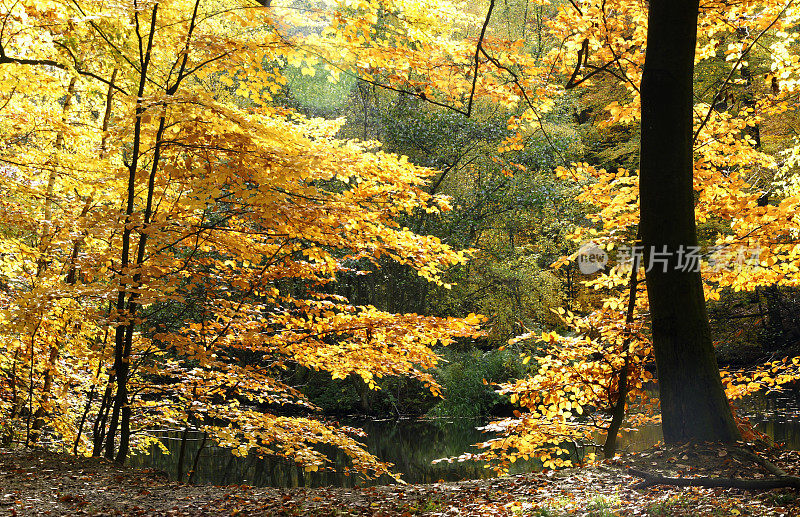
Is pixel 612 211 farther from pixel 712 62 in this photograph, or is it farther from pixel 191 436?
pixel 712 62

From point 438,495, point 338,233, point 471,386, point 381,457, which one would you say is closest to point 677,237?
point 438,495

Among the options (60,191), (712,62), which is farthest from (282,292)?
(712,62)

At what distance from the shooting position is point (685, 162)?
3684 millimetres

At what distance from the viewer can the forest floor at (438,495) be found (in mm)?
3255

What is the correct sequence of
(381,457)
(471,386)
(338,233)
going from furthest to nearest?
(471,386), (381,457), (338,233)

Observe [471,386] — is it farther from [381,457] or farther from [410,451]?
[381,457]

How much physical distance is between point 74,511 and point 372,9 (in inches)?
171

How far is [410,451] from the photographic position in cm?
1178

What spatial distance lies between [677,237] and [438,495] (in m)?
2.44

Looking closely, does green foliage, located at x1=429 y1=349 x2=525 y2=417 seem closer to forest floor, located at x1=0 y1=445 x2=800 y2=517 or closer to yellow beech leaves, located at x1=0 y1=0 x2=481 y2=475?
yellow beech leaves, located at x1=0 y1=0 x2=481 y2=475

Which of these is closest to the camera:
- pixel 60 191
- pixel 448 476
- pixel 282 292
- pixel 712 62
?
pixel 60 191

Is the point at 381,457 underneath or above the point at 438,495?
underneath

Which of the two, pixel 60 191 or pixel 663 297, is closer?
pixel 663 297

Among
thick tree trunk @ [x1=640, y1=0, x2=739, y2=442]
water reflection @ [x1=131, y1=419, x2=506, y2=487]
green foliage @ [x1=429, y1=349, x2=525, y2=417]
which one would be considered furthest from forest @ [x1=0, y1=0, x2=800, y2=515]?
green foliage @ [x1=429, y1=349, x2=525, y2=417]
